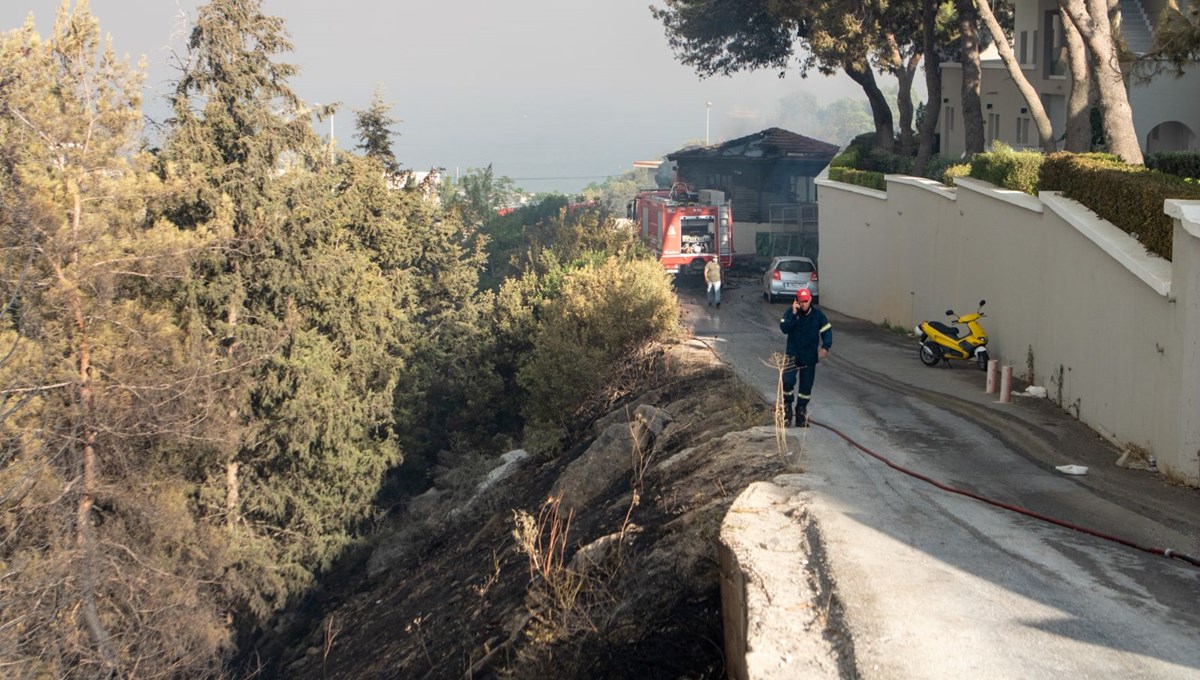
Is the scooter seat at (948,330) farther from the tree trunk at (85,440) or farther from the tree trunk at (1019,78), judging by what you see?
the tree trunk at (85,440)

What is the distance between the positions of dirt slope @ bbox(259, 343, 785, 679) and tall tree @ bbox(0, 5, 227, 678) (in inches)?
113

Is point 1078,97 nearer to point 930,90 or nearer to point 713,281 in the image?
point 713,281

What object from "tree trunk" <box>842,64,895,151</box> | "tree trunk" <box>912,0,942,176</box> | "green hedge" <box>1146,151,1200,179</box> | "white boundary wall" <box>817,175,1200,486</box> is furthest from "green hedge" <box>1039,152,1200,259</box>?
"tree trunk" <box>842,64,895,151</box>

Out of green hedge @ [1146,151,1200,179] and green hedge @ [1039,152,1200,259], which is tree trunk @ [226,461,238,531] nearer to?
green hedge @ [1039,152,1200,259]

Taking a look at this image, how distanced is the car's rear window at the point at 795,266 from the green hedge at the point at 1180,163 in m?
14.5

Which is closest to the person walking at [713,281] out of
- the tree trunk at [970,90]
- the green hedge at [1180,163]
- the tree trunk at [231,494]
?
the tree trunk at [970,90]

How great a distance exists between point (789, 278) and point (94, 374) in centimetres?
1972

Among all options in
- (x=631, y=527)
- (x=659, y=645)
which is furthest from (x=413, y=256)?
(x=659, y=645)

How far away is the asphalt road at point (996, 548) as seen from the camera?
654 cm

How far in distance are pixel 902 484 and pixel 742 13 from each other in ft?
Result: 110

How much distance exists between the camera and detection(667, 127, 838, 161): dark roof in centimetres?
5788

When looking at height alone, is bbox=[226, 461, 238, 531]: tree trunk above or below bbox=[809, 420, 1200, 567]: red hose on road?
below

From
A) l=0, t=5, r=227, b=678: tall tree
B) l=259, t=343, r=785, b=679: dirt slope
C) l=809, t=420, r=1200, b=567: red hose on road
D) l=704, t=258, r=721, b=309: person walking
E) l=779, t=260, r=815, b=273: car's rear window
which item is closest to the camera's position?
l=259, t=343, r=785, b=679: dirt slope

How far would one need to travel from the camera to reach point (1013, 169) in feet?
65.5
